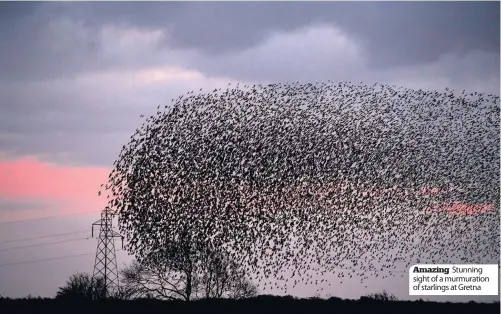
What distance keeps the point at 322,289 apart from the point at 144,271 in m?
16.2

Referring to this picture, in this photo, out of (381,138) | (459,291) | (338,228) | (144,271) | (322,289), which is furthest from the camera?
(144,271)

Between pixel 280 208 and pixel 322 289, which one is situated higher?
A: pixel 280 208

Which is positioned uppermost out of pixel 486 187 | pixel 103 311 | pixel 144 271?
pixel 486 187

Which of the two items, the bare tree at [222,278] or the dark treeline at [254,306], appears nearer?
the dark treeline at [254,306]

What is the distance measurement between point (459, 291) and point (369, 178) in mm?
9035

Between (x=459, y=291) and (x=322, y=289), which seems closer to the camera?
(x=459, y=291)

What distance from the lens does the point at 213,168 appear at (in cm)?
3291

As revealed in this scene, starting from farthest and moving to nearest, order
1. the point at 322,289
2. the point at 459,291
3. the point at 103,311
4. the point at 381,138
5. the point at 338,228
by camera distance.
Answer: the point at 381,138 < the point at 338,228 < the point at 322,289 < the point at 459,291 < the point at 103,311

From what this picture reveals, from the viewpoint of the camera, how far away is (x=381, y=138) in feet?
112

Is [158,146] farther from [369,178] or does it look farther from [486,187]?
[486,187]

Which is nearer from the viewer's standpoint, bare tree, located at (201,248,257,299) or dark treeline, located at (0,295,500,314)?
dark treeline, located at (0,295,500,314)

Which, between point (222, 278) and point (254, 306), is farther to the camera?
point (222, 278)

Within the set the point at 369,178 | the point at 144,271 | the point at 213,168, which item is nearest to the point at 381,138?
the point at 369,178

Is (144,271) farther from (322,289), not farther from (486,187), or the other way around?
(486,187)
